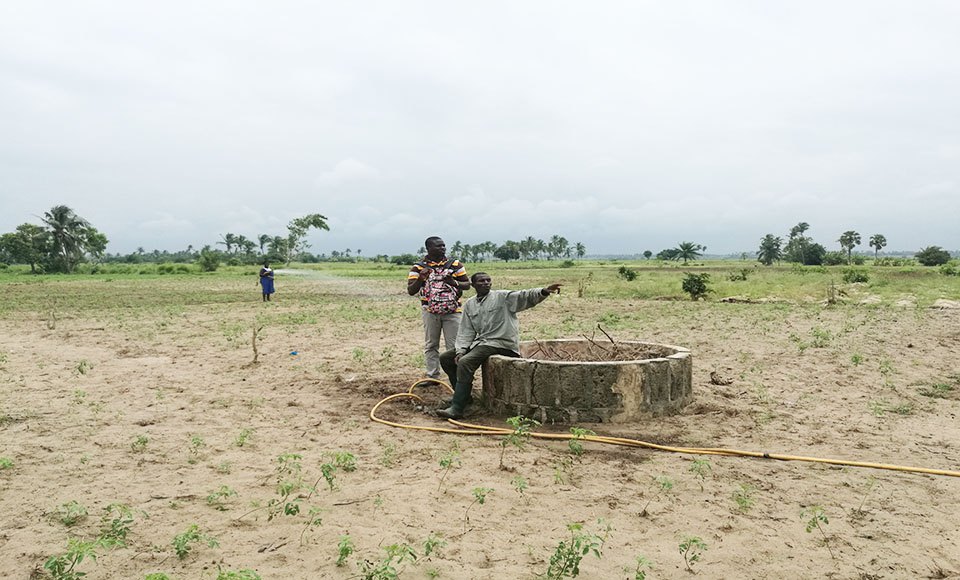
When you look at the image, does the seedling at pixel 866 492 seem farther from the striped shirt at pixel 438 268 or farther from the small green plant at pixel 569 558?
the striped shirt at pixel 438 268

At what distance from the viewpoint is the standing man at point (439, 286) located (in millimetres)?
7691

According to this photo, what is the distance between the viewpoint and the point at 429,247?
762cm

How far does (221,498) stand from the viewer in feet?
14.4

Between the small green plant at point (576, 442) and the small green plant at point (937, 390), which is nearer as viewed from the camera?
the small green plant at point (576, 442)

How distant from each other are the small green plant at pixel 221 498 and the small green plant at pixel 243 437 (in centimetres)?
116

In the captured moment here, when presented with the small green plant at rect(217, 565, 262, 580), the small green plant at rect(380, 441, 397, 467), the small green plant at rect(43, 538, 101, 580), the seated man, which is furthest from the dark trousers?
the small green plant at rect(43, 538, 101, 580)

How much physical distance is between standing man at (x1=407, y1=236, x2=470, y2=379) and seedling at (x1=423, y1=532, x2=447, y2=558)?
4010mm

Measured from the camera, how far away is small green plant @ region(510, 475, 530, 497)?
14.5ft

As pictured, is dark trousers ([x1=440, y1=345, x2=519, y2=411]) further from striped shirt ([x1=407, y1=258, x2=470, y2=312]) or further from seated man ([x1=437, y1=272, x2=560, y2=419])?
striped shirt ([x1=407, y1=258, x2=470, y2=312])

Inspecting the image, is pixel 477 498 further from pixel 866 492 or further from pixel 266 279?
pixel 266 279

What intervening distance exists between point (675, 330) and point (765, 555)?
950 cm

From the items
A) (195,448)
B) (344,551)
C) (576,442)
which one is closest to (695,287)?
(576,442)

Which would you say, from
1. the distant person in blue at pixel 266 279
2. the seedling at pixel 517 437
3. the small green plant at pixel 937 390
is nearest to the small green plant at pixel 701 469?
the seedling at pixel 517 437

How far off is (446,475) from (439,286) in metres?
3.21
